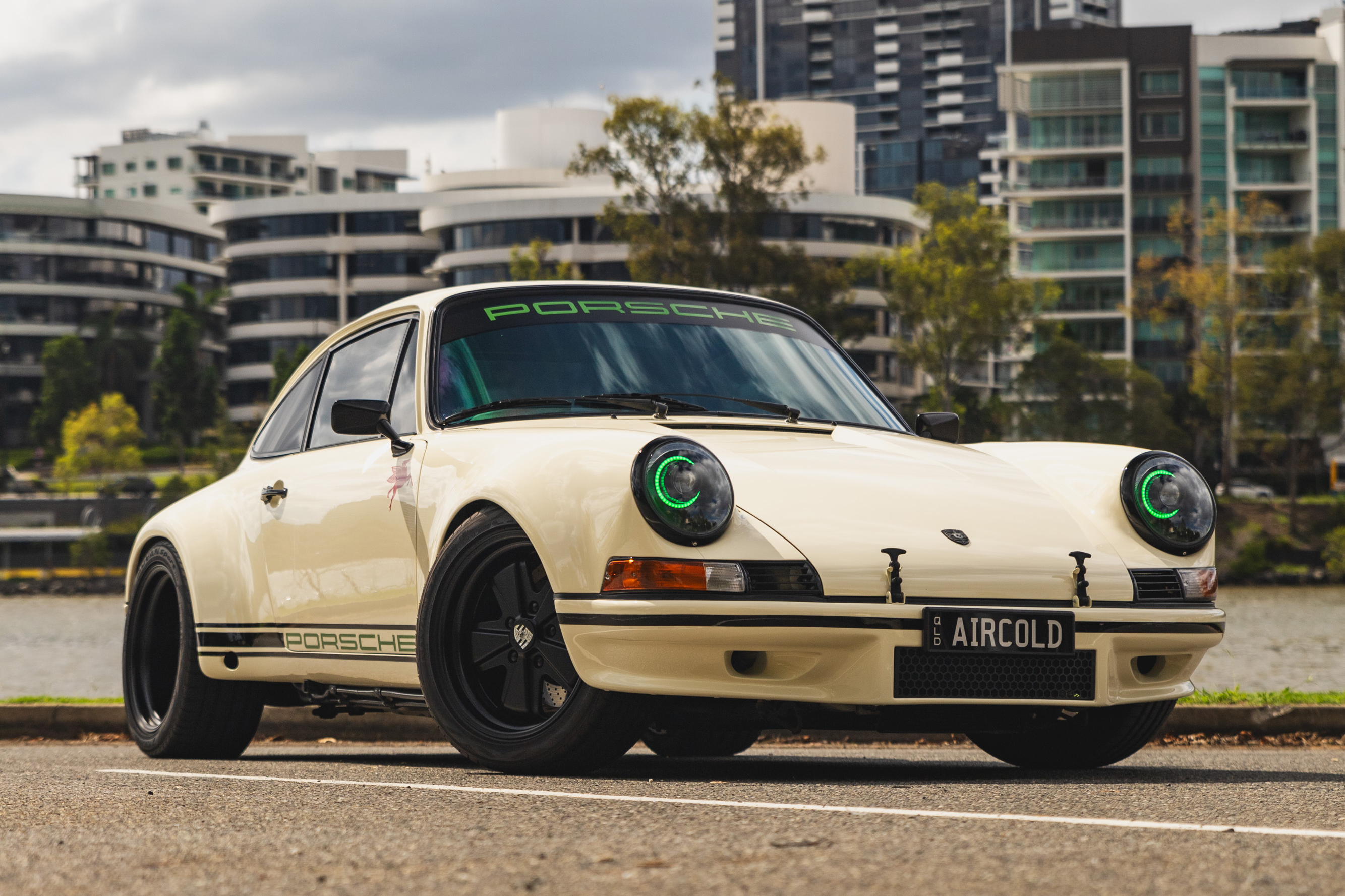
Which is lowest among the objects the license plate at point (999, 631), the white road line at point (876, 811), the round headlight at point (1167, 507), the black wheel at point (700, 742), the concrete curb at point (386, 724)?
the concrete curb at point (386, 724)

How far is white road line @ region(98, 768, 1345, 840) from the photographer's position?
348cm

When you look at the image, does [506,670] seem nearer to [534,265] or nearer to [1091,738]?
[1091,738]

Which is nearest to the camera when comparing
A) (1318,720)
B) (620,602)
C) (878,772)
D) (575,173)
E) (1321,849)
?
(1321,849)

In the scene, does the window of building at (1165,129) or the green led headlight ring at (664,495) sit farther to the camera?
the window of building at (1165,129)

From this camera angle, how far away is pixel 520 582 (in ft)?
15.6

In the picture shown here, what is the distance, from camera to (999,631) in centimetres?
461

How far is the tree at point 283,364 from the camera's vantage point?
9662 centimetres

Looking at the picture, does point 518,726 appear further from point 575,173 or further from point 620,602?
point 575,173

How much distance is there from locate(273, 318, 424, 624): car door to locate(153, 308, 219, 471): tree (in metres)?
97.3

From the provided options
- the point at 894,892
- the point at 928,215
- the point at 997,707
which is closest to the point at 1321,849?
the point at 894,892

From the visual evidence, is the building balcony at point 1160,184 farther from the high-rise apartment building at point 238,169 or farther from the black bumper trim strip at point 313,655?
the black bumper trim strip at point 313,655

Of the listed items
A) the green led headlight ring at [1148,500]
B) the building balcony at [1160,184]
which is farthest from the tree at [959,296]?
the green led headlight ring at [1148,500]

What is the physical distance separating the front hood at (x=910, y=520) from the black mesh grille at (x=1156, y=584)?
54mm

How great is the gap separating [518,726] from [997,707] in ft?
4.32
